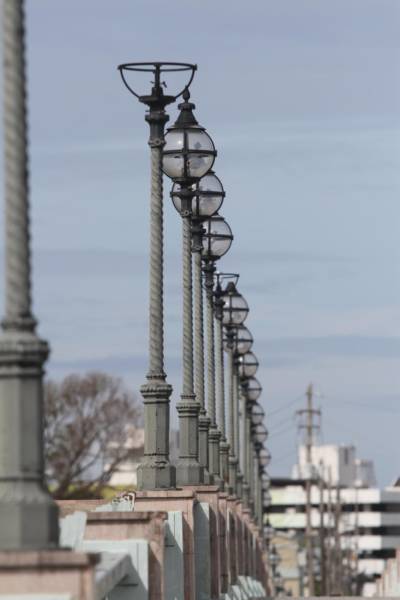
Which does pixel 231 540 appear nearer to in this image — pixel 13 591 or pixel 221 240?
pixel 221 240

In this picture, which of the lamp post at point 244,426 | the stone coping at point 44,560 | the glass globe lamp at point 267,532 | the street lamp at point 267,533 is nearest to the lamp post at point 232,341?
the lamp post at point 244,426

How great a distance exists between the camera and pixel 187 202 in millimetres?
29672

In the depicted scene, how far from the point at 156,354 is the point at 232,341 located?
29.9 metres

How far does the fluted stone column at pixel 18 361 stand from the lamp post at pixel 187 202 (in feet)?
49.4

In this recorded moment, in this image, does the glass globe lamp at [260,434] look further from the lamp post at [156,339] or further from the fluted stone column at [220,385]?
the lamp post at [156,339]

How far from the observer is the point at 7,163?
13.0 m

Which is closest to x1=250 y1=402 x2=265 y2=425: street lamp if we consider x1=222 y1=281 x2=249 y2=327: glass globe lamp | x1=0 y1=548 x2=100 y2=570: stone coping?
x1=222 y1=281 x2=249 y2=327: glass globe lamp

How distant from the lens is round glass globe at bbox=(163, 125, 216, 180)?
28.4 metres

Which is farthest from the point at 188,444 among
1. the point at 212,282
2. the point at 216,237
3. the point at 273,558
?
the point at 273,558

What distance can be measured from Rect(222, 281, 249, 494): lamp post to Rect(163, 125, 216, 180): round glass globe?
695 inches

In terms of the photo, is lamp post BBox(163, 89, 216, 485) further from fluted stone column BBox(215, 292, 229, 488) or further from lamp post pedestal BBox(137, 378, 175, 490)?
fluted stone column BBox(215, 292, 229, 488)

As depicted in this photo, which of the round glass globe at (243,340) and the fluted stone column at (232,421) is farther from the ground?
the round glass globe at (243,340)

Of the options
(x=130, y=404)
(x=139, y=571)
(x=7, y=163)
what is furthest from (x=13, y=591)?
(x=130, y=404)

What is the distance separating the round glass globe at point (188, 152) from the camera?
2841cm
